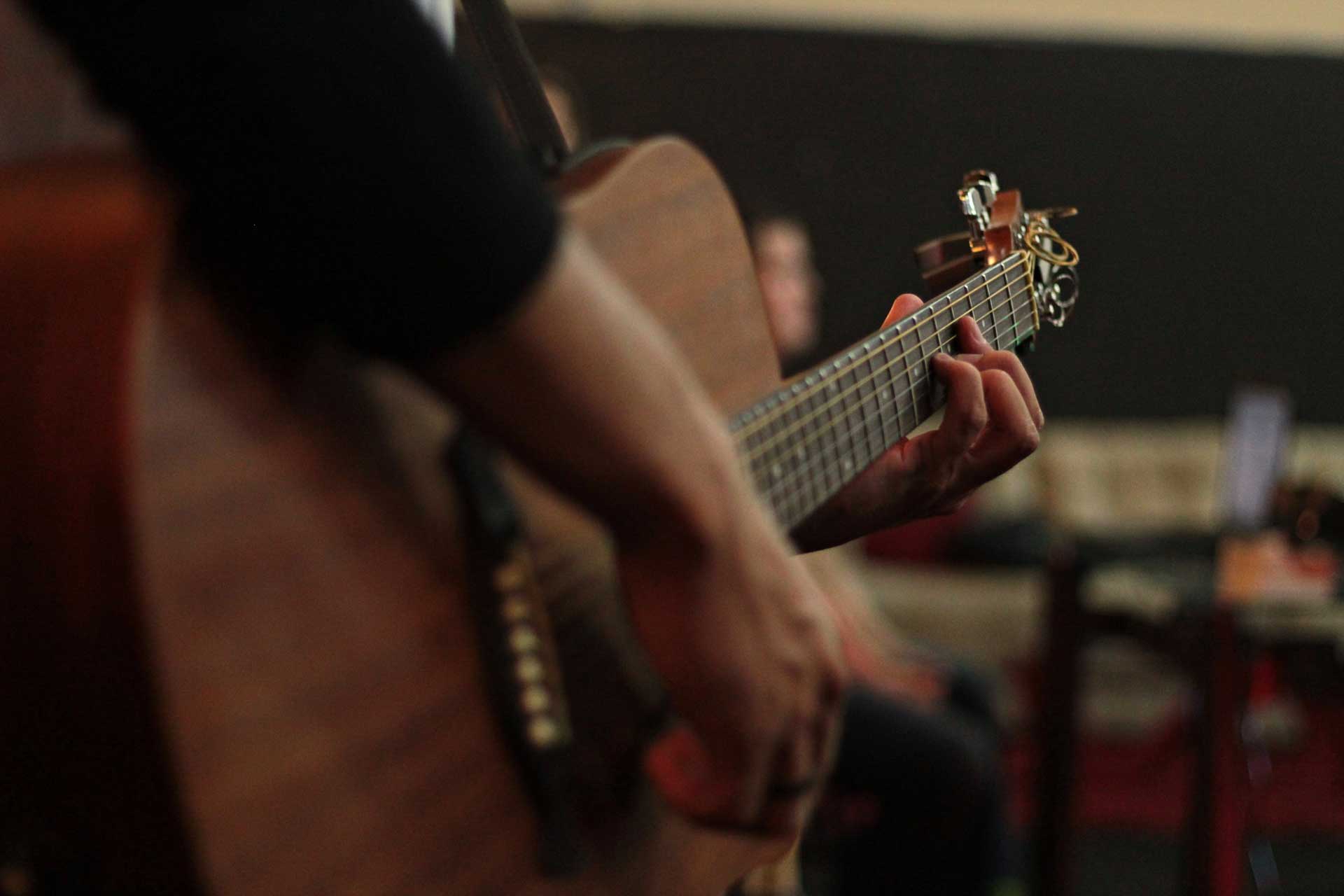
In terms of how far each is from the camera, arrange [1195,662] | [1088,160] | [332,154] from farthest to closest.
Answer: [1088,160] < [1195,662] < [332,154]

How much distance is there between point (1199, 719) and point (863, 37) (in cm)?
278

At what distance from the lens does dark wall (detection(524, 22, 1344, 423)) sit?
3979 mm

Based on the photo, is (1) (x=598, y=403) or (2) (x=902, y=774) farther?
(2) (x=902, y=774)

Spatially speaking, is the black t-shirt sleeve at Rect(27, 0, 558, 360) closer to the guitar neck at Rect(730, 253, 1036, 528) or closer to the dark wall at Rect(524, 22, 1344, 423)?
the guitar neck at Rect(730, 253, 1036, 528)

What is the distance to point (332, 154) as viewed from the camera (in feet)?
1.28

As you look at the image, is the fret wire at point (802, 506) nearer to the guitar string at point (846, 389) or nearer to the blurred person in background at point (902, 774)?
the guitar string at point (846, 389)

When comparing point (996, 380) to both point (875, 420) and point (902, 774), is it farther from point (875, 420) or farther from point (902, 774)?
point (902, 774)

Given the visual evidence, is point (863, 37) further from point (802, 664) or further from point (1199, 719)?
point (802, 664)

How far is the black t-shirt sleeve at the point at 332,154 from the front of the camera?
0.38 metres

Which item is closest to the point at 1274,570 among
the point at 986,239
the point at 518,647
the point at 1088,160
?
the point at 986,239

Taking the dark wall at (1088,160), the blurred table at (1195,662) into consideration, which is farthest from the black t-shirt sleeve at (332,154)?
the dark wall at (1088,160)

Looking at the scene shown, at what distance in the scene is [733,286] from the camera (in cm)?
70

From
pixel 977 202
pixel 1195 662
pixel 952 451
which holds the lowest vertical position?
pixel 1195 662

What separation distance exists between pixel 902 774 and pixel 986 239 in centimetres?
136
